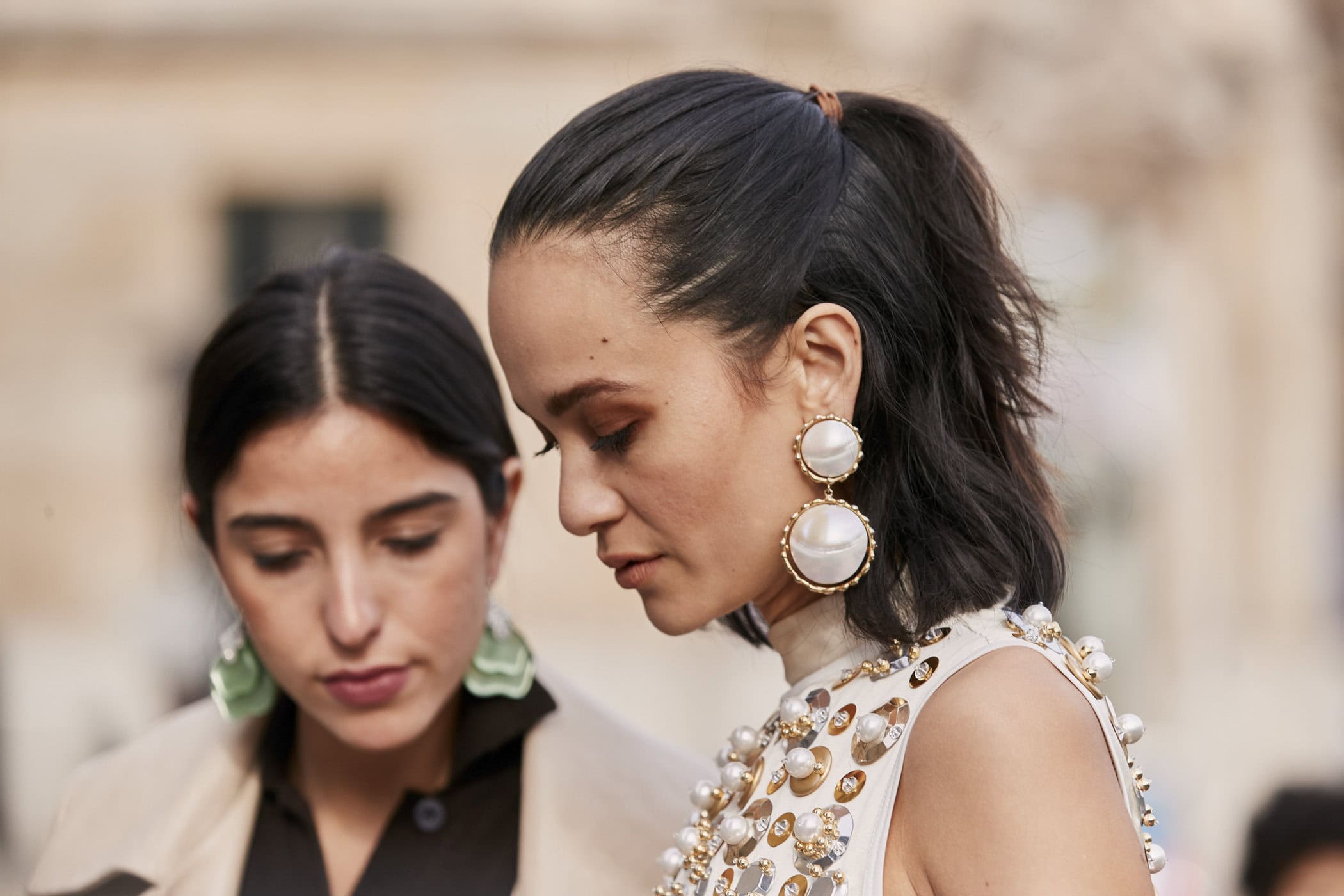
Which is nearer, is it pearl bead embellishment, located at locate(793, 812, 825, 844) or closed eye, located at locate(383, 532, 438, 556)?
pearl bead embellishment, located at locate(793, 812, 825, 844)

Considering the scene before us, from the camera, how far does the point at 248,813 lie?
260 centimetres

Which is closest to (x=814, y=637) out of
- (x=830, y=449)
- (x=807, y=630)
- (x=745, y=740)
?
(x=807, y=630)

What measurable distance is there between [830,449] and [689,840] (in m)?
0.53

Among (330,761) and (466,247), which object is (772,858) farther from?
(466,247)

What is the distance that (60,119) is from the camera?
9.77m

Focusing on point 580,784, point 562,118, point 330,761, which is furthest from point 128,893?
point 562,118

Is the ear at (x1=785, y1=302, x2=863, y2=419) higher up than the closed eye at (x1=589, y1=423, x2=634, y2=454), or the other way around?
the ear at (x1=785, y1=302, x2=863, y2=419)

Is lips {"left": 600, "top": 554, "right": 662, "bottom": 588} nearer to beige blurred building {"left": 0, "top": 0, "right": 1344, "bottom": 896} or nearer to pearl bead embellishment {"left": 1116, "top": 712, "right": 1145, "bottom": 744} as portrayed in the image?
pearl bead embellishment {"left": 1116, "top": 712, "right": 1145, "bottom": 744}

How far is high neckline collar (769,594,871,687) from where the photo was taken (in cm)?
177

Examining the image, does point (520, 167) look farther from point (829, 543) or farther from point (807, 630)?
point (829, 543)

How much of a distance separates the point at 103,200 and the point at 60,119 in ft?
1.94

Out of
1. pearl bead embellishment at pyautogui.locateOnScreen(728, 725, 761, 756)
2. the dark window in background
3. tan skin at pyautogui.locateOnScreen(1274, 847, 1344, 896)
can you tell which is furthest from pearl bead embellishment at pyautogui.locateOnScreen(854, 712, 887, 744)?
the dark window in background

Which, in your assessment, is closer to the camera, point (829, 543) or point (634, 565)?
point (829, 543)

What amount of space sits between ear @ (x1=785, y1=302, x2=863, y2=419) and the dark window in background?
28.0 feet
